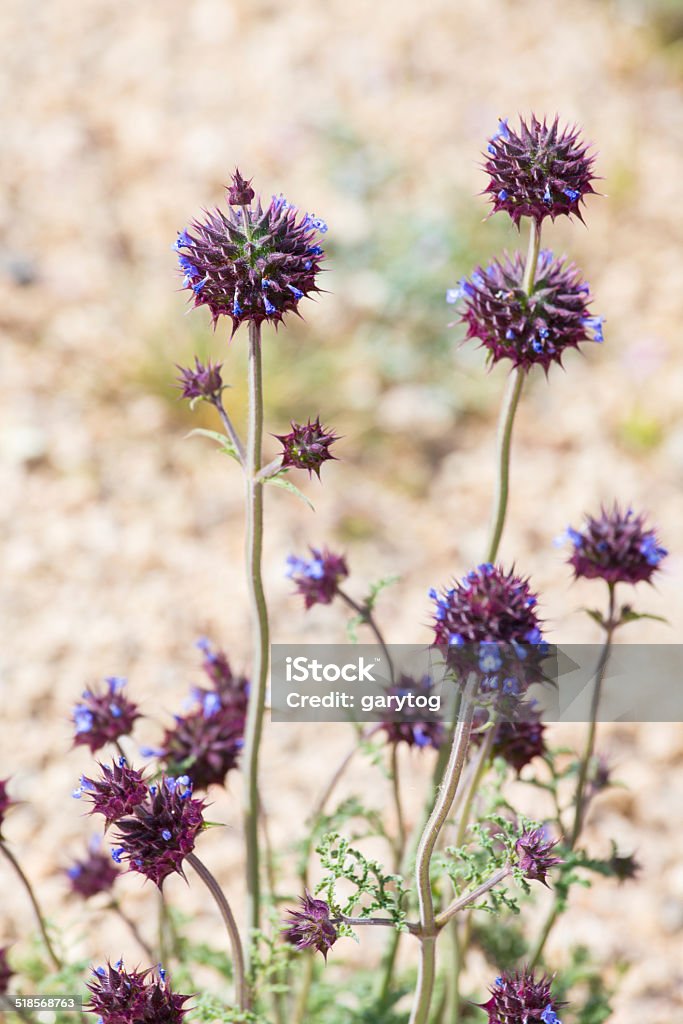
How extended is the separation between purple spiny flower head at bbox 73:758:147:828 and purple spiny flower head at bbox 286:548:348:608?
0.88 meters

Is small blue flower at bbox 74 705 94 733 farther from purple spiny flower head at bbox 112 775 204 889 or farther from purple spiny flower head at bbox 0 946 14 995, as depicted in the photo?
purple spiny flower head at bbox 0 946 14 995

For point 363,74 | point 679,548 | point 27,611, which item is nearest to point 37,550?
point 27,611

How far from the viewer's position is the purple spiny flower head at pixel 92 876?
9.91 ft

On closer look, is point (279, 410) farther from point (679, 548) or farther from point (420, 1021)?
point (420, 1021)

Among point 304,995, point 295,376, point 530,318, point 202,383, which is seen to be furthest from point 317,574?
point 295,376

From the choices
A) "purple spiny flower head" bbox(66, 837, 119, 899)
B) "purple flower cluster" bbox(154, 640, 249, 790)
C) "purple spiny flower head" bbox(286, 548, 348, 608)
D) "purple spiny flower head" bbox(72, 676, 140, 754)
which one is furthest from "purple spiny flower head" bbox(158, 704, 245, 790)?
"purple spiny flower head" bbox(66, 837, 119, 899)

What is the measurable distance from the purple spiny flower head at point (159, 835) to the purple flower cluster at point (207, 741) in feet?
1.86

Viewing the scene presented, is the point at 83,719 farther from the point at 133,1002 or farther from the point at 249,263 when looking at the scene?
the point at 249,263

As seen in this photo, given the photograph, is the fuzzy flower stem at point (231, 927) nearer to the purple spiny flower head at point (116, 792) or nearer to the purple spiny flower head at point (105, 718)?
the purple spiny flower head at point (116, 792)

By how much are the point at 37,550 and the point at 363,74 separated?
5.10 meters

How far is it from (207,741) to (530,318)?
1301mm

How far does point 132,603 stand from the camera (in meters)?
5.04

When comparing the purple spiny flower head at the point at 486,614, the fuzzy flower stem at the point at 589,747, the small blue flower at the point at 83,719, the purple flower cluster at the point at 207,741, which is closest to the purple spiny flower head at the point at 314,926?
the purple spiny flower head at the point at 486,614

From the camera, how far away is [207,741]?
2.63 m
